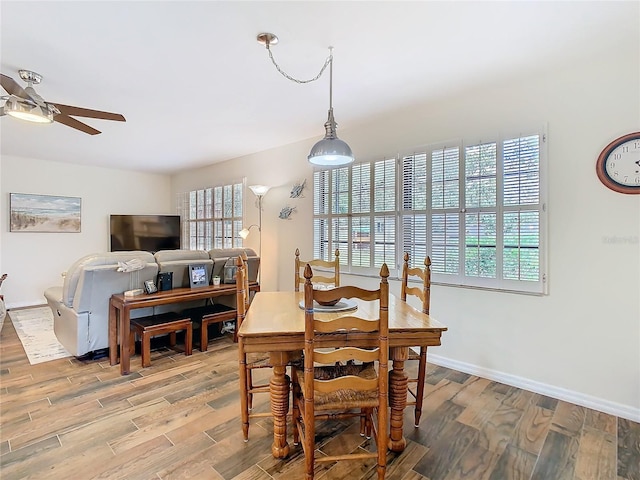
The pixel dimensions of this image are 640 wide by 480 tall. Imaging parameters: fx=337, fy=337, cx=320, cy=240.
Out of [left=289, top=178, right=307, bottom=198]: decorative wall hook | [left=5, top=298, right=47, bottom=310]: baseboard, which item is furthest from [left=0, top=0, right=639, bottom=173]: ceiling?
[left=5, top=298, right=47, bottom=310]: baseboard

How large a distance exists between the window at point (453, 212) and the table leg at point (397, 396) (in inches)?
56.1

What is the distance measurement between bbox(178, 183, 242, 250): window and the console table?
2122 millimetres

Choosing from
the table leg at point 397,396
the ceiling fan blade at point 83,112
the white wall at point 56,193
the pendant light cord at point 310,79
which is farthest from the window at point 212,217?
the table leg at point 397,396

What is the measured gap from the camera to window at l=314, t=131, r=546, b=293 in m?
2.71

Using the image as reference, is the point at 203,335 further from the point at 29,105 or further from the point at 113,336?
the point at 29,105

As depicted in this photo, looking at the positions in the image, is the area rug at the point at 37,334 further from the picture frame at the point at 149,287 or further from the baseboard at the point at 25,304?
the picture frame at the point at 149,287

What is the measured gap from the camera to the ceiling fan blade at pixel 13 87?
7.07ft

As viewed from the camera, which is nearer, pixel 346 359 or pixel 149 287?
pixel 346 359

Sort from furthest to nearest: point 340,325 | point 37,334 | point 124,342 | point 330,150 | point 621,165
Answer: point 37,334, point 124,342, point 621,165, point 330,150, point 340,325

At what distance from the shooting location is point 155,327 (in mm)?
3176

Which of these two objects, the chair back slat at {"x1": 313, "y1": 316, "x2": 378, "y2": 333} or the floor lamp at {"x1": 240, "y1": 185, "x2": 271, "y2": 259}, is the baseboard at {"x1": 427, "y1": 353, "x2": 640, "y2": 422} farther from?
the floor lamp at {"x1": 240, "y1": 185, "x2": 271, "y2": 259}

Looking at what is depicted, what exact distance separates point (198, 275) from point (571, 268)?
3.46 m

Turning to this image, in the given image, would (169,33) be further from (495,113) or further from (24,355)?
(24,355)

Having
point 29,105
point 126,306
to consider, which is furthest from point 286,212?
point 29,105
